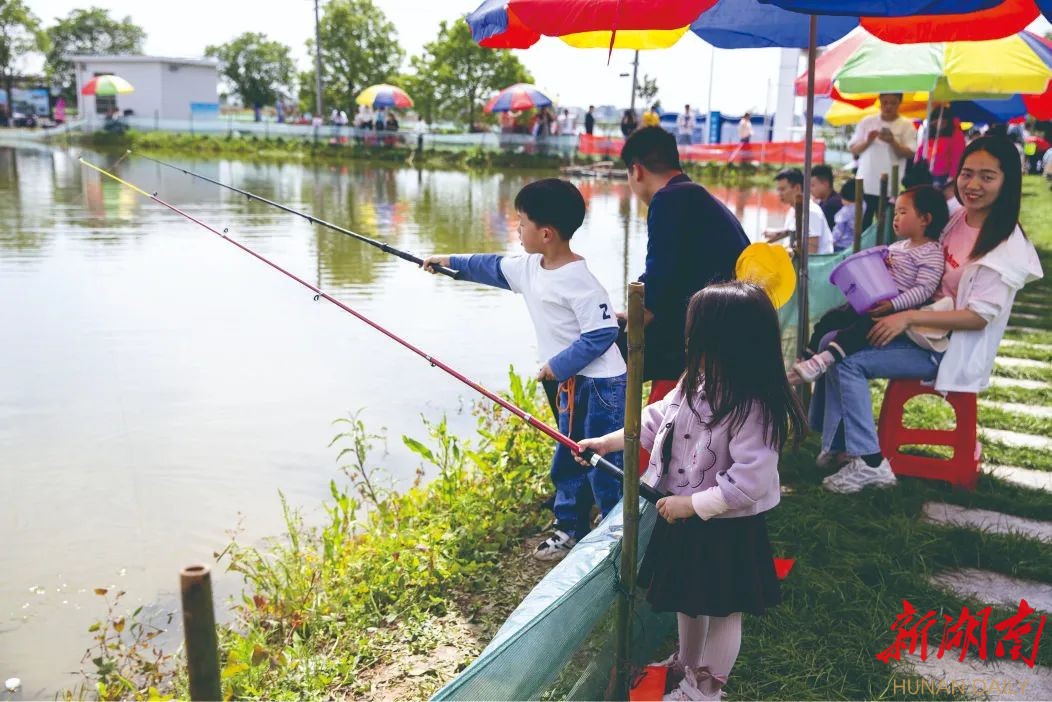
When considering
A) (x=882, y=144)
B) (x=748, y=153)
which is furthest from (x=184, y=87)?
(x=882, y=144)

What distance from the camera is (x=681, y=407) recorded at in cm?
247

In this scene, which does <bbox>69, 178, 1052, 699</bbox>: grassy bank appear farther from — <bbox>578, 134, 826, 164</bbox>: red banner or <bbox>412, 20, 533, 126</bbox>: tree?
<bbox>412, 20, 533, 126</bbox>: tree

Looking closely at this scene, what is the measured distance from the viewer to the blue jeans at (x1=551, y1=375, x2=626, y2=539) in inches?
129

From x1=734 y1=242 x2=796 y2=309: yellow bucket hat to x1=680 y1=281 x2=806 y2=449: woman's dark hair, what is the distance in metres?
0.99

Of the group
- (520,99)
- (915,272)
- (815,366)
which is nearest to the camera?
(815,366)

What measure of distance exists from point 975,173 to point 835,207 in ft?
14.6

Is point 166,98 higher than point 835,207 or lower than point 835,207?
higher

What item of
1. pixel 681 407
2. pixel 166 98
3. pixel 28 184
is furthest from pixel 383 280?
pixel 166 98

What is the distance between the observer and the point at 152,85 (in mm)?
45156

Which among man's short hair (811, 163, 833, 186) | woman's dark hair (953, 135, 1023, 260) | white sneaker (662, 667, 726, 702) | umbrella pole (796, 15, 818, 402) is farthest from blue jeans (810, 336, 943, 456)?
man's short hair (811, 163, 833, 186)

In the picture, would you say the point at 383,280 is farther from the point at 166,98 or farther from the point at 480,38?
the point at 166,98

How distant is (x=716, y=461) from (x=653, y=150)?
1.42 metres

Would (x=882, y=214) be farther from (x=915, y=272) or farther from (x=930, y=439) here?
(x=930, y=439)

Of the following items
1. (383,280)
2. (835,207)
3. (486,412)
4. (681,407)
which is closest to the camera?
(681,407)
